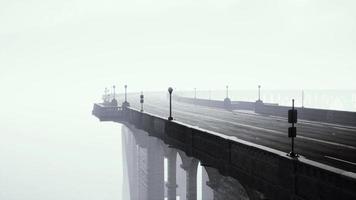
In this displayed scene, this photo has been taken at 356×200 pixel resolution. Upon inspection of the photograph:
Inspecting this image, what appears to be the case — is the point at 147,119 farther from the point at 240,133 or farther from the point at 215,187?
the point at 215,187

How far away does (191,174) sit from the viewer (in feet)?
102

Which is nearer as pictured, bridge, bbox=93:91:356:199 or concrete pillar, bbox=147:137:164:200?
bridge, bbox=93:91:356:199

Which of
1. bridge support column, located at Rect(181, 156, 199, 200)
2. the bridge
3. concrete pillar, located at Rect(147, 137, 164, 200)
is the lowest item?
concrete pillar, located at Rect(147, 137, 164, 200)

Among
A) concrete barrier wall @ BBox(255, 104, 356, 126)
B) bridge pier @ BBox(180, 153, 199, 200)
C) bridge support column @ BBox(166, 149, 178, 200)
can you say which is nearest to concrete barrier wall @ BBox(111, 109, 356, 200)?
bridge pier @ BBox(180, 153, 199, 200)

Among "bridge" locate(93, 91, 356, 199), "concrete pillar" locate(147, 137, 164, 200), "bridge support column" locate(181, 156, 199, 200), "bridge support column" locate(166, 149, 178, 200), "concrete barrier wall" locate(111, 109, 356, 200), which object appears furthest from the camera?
"concrete pillar" locate(147, 137, 164, 200)

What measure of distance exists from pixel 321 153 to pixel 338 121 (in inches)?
849

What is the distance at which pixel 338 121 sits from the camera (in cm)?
3891

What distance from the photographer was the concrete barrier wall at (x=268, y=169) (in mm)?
11625

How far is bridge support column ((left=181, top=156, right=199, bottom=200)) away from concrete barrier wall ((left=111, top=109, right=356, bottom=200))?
6.95 metres

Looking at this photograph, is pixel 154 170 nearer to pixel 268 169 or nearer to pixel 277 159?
pixel 268 169

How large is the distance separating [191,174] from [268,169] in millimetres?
16637

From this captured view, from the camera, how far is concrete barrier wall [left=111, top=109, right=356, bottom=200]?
11.6 m

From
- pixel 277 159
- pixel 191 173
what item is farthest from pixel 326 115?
pixel 277 159

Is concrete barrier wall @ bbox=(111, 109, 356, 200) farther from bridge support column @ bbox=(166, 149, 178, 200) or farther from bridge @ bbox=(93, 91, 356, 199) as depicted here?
bridge support column @ bbox=(166, 149, 178, 200)
